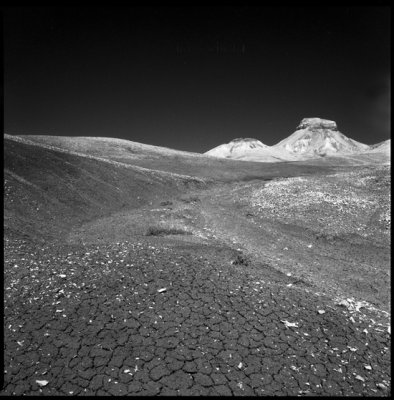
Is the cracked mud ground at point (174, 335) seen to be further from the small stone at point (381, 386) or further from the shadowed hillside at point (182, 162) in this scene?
the shadowed hillside at point (182, 162)

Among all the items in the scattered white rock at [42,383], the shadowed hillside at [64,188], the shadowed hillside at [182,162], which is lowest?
the scattered white rock at [42,383]

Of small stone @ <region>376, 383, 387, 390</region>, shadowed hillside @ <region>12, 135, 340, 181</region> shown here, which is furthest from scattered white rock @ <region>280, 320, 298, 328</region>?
shadowed hillside @ <region>12, 135, 340, 181</region>

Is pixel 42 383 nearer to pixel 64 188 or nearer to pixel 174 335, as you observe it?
pixel 174 335

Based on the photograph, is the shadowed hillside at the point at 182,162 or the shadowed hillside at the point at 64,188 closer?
the shadowed hillside at the point at 64,188

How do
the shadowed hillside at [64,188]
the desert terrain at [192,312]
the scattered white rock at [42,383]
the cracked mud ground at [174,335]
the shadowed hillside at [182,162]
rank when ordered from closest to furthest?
1. the scattered white rock at [42,383]
2. the cracked mud ground at [174,335]
3. the desert terrain at [192,312]
4. the shadowed hillside at [64,188]
5. the shadowed hillside at [182,162]

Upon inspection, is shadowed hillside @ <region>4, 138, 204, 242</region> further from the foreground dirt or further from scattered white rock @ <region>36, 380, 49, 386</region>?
scattered white rock @ <region>36, 380, 49, 386</region>

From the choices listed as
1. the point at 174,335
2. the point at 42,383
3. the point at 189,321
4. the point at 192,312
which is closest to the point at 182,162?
the point at 192,312

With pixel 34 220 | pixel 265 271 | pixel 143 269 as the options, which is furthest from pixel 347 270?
pixel 34 220

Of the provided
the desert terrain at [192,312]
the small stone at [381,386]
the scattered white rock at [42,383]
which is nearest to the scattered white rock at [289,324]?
the desert terrain at [192,312]

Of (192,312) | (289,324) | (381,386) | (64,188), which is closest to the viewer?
(381,386)

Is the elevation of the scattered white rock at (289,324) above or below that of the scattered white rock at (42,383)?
above
